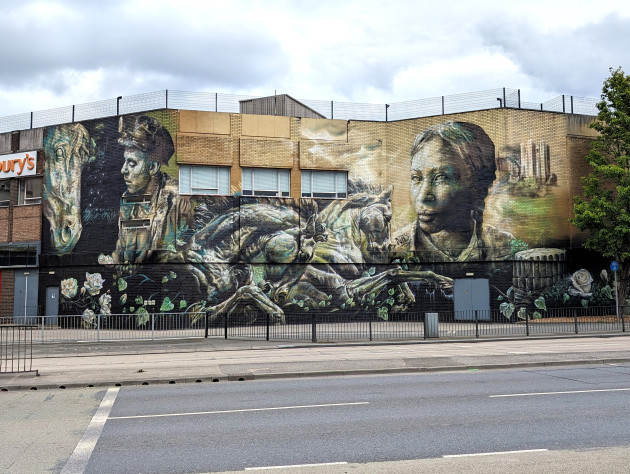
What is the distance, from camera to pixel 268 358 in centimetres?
1880

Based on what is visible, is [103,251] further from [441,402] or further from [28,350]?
[441,402]

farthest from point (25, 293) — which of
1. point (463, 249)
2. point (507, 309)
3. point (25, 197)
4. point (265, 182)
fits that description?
point (507, 309)

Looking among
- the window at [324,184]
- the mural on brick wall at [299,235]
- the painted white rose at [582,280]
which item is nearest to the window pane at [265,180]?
the mural on brick wall at [299,235]

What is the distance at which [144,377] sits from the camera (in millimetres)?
14625

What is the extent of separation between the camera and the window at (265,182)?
3344cm

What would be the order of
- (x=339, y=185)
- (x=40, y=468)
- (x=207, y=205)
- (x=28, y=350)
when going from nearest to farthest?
1. (x=40, y=468)
2. (x=28, y=350)
3. (x=207, y=205)
4. (x=339, y=185)

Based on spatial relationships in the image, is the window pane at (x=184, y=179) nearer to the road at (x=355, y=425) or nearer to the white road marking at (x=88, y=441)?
the road at (x=355, y=425)

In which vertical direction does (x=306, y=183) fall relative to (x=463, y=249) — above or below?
above

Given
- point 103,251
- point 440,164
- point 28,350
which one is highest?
point 440,164

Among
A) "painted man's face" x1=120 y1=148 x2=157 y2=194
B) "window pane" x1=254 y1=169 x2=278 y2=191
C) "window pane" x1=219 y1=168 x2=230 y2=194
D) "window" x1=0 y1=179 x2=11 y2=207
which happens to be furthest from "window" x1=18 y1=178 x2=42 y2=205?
"window pane" x1=254 y1=169 x2=278 y2=191

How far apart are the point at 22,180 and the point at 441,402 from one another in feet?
106

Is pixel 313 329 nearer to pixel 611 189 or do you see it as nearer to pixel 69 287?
pixel 69 287

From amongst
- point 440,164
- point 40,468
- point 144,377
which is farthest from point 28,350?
point 440,164

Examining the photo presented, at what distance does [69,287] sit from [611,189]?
29.9 metres
